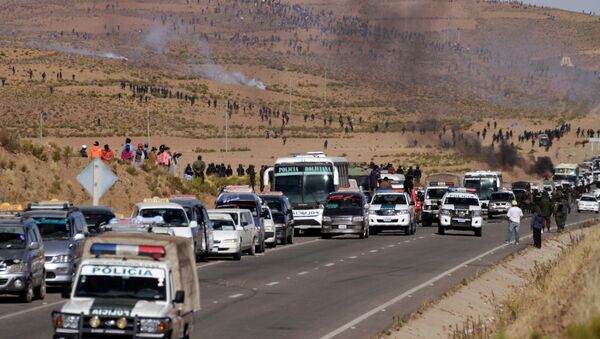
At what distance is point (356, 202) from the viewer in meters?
52.9

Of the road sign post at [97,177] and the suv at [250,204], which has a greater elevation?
the road sign post at [97,177]

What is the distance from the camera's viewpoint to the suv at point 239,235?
135ft

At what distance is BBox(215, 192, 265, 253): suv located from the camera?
44.7 meters

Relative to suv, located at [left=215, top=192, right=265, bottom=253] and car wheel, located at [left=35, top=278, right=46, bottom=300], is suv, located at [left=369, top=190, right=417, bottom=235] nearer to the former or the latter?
suv, located at [left=215, top=192, right=265, bottom=253]

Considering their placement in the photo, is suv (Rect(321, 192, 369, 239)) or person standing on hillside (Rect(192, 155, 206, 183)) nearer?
suv (Rect(321, 192, 369, 239))

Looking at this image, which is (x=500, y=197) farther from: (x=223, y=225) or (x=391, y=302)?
(x=391, y=302)

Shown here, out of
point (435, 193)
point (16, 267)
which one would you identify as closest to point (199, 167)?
point (435, 193)

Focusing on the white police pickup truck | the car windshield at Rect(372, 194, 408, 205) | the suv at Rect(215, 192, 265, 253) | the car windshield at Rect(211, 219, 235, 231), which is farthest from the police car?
the white police pickup truck

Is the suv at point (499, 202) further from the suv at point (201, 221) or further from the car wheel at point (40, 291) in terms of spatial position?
the car wheel at point (40, 291)

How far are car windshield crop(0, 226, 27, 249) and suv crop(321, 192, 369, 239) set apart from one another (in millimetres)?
25377

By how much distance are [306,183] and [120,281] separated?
38697 mm

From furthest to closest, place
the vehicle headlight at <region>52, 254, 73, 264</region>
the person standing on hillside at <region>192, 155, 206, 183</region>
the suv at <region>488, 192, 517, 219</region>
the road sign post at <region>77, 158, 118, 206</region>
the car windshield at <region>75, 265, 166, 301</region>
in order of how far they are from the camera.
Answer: the suv at <region>488, 192, 517, 219</region>
the person standing on hillside at <region>192, 155, 206, 183</region>
the road sign post at <region>77, 158, 118, 206</region>
the vehicle headlight at <region>52, 254, 73, 264</region>
the car windshield at <region>75, 265, 166, 301</region>

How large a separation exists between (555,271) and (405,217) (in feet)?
89.5

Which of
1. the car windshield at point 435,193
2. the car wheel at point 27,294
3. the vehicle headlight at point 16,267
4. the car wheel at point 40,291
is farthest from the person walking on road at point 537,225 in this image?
the vehicle headlight at point 16,267
